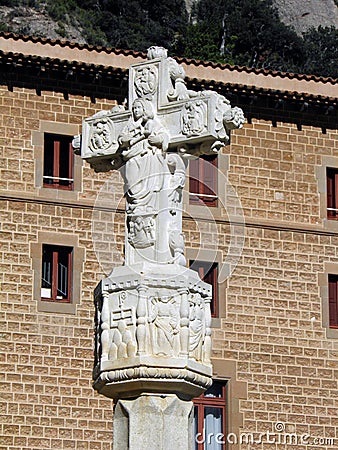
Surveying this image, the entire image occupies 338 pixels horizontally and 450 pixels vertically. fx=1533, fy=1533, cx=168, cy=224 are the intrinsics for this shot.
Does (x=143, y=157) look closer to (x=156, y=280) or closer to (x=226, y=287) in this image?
(x=156, y=280)

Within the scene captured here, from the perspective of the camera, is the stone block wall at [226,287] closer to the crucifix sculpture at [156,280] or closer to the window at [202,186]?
the window at [202,186]

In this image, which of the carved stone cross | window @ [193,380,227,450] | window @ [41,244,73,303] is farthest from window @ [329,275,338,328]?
the carved stone cross

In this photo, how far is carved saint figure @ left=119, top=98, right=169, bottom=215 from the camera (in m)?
10.9

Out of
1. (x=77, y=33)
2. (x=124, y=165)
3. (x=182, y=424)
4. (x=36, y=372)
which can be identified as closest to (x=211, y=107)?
(x=124, y=165)

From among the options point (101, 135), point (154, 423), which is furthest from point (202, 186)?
point (154, 423)

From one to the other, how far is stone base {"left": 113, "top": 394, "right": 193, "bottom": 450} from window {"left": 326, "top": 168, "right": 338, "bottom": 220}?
20474 millimetres

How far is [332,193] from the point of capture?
101 ft

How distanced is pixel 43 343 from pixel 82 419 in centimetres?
153

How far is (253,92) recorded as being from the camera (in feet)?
97.9

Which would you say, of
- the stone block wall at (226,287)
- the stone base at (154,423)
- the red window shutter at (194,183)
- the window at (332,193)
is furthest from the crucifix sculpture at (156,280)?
the window at (332,193)

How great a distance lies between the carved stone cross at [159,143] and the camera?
10.7 m

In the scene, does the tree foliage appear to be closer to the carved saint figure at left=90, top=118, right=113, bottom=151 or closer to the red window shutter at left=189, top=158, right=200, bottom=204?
the red window shutter at left=189, top=158, right=200, bottom=204

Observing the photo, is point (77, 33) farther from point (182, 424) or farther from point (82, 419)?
point (182, 424)

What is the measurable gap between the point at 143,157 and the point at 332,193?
20.1m
